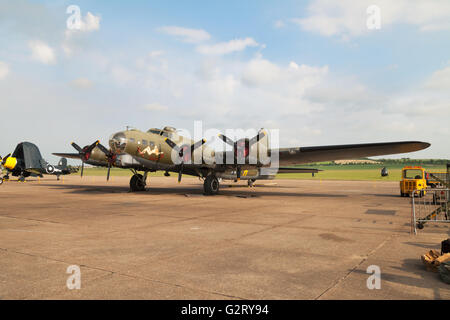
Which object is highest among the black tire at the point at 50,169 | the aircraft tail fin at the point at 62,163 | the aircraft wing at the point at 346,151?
the aircraft wing at the point at 346,151

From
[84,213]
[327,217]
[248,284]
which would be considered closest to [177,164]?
[84,213]

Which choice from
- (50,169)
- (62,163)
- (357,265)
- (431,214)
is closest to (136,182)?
(431,214)

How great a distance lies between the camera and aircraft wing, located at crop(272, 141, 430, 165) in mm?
17602

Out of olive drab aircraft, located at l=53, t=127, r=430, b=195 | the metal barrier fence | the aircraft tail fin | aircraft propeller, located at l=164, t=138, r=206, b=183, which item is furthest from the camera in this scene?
the aircraft tail fin

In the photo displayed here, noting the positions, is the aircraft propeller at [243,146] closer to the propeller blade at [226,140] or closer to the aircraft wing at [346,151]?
the propeller blade at [226,140]

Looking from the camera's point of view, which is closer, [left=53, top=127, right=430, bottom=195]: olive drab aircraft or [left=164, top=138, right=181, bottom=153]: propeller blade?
[left=53, top=127, right=430, bottom=195]: olive drab aircraft

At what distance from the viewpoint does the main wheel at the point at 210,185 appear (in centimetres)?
2147

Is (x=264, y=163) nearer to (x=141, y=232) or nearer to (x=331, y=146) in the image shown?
(x=331, y=146)

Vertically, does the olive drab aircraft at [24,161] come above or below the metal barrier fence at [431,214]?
above

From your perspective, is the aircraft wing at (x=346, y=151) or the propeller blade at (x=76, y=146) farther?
the propeller blade at (x=76, y=146)
